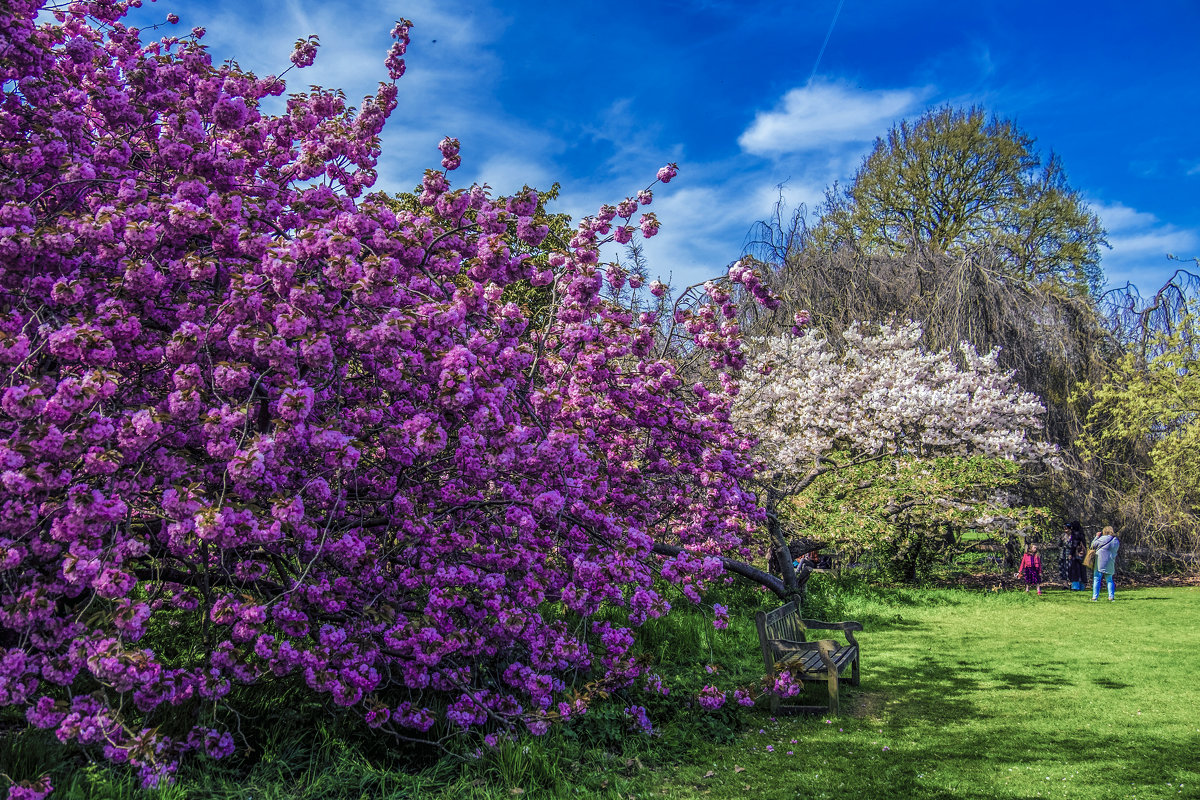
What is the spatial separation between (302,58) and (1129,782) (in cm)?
778

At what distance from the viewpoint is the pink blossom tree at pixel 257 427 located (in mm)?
3000

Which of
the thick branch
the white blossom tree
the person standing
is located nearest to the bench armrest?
the thick branch

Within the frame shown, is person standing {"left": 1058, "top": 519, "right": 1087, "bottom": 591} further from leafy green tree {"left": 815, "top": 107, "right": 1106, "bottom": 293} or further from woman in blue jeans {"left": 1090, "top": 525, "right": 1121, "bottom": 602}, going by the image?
leafy green tree {"left": 815, "top": 107, "right": 1106, "bottom": 293}

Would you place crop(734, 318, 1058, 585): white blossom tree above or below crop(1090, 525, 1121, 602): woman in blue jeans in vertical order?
above

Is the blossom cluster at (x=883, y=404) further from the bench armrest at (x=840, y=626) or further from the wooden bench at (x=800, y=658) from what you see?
the wooden bench at (x=800, y=658)

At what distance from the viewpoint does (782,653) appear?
602cm

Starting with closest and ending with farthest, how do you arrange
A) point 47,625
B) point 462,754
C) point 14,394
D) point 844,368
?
point 14,394 → point 47,625 → point 462,754 → point 844,368

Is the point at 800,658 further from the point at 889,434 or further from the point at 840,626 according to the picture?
the point at 889,434

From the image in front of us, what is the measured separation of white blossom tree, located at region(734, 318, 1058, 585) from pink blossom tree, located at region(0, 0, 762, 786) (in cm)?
690

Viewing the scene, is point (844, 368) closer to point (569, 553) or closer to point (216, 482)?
point (569, 553)

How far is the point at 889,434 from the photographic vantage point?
12414mm

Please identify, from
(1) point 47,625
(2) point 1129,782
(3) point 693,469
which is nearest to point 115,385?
(1) point 47,625

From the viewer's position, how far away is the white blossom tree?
11.4 meters

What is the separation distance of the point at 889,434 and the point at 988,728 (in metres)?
7.41
